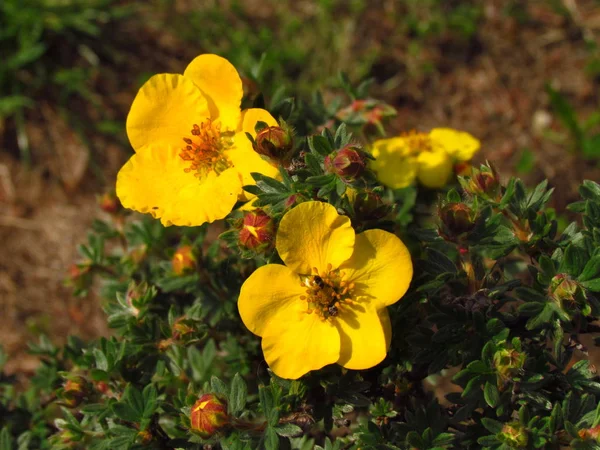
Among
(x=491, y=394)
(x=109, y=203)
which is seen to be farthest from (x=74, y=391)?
(x=491, y=394)

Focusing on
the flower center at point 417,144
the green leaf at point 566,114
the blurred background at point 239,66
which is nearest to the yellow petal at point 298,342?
the flower center at point 417,144

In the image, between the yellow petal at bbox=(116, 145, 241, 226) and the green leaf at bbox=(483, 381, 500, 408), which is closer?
the green leaf at bbox=(483, 381, 500, 408)

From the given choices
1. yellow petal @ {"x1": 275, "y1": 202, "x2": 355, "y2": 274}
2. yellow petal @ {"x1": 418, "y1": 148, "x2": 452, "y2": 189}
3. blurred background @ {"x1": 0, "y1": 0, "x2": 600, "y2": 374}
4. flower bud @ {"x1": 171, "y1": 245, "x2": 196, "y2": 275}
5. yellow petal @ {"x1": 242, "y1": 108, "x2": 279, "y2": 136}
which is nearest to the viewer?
yellow petal @ {"x1": 275, "y1": 202, "x2": 355, "y2": 274}

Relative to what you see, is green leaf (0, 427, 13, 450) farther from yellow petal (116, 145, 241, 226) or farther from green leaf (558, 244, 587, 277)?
green leaf (558, 244, 587, 277)

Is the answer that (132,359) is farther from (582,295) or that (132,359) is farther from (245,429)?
(582,295)

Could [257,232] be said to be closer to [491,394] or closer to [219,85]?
[219,85]

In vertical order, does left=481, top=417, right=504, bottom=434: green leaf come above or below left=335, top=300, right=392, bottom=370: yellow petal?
below

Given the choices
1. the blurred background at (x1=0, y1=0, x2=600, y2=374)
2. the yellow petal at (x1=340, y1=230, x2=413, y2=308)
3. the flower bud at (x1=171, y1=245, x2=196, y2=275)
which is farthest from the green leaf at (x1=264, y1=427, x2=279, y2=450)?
the blurred background at (x1=0, y1=0, x2=600, y2=374)

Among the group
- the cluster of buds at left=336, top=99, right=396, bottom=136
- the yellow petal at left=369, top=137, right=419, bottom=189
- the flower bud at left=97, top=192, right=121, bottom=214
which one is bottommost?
the flower bud at left=97, top=192, right=121, bottom=214

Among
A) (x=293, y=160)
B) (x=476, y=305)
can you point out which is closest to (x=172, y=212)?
(x=293, y=160)
